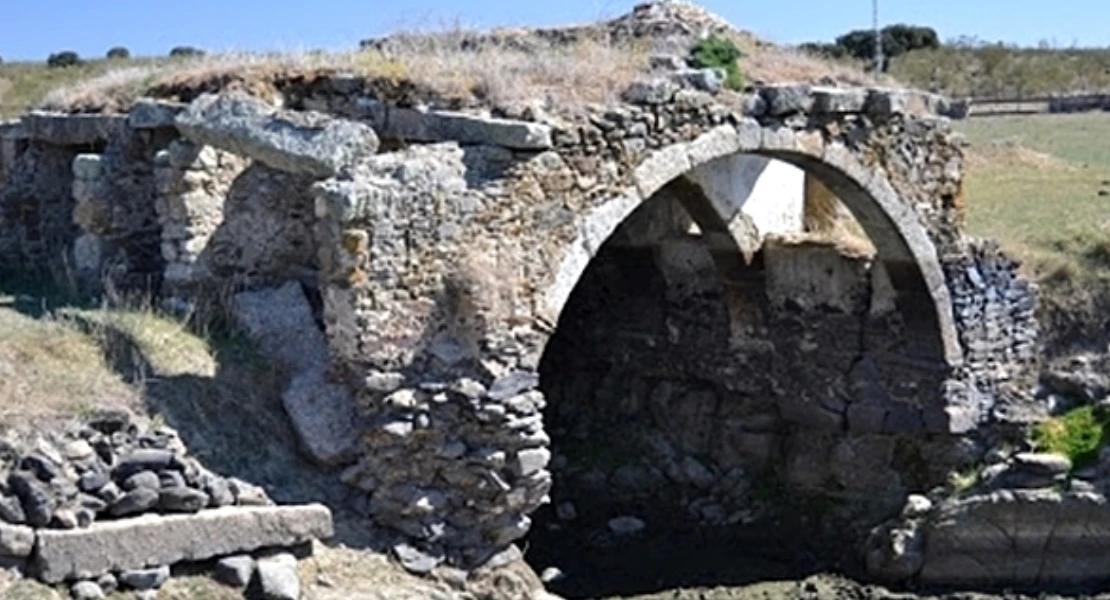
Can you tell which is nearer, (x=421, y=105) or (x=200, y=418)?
(x=200, y=418)

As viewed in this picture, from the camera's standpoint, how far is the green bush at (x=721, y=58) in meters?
13.6

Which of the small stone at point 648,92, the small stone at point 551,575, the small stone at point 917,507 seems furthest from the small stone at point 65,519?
the small stone at point 917,507

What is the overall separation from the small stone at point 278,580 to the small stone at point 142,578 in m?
0.64

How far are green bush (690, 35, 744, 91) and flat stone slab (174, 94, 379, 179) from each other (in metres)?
3.21

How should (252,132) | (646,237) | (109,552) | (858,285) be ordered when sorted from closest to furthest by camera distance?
(109,552), (252,132), (858,285), (646,237)

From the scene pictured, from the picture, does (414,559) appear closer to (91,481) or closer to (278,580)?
(278,580)

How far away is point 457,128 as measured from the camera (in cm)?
1209

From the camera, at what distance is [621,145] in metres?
12.5

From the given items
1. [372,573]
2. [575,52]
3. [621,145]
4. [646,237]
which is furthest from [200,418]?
[646,237]

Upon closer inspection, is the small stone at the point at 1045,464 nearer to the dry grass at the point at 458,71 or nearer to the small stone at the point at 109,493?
the dry grass at the point at 458,71

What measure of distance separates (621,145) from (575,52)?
5.69ft

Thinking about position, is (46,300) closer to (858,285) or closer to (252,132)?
(252,132)

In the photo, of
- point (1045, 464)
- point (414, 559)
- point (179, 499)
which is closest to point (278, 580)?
point (179, 499)

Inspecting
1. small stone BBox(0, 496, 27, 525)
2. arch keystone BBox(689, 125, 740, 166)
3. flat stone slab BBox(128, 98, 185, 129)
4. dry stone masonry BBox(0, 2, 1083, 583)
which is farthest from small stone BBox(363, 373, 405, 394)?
flat stone slab BBox(128, 98, 185, 129)
